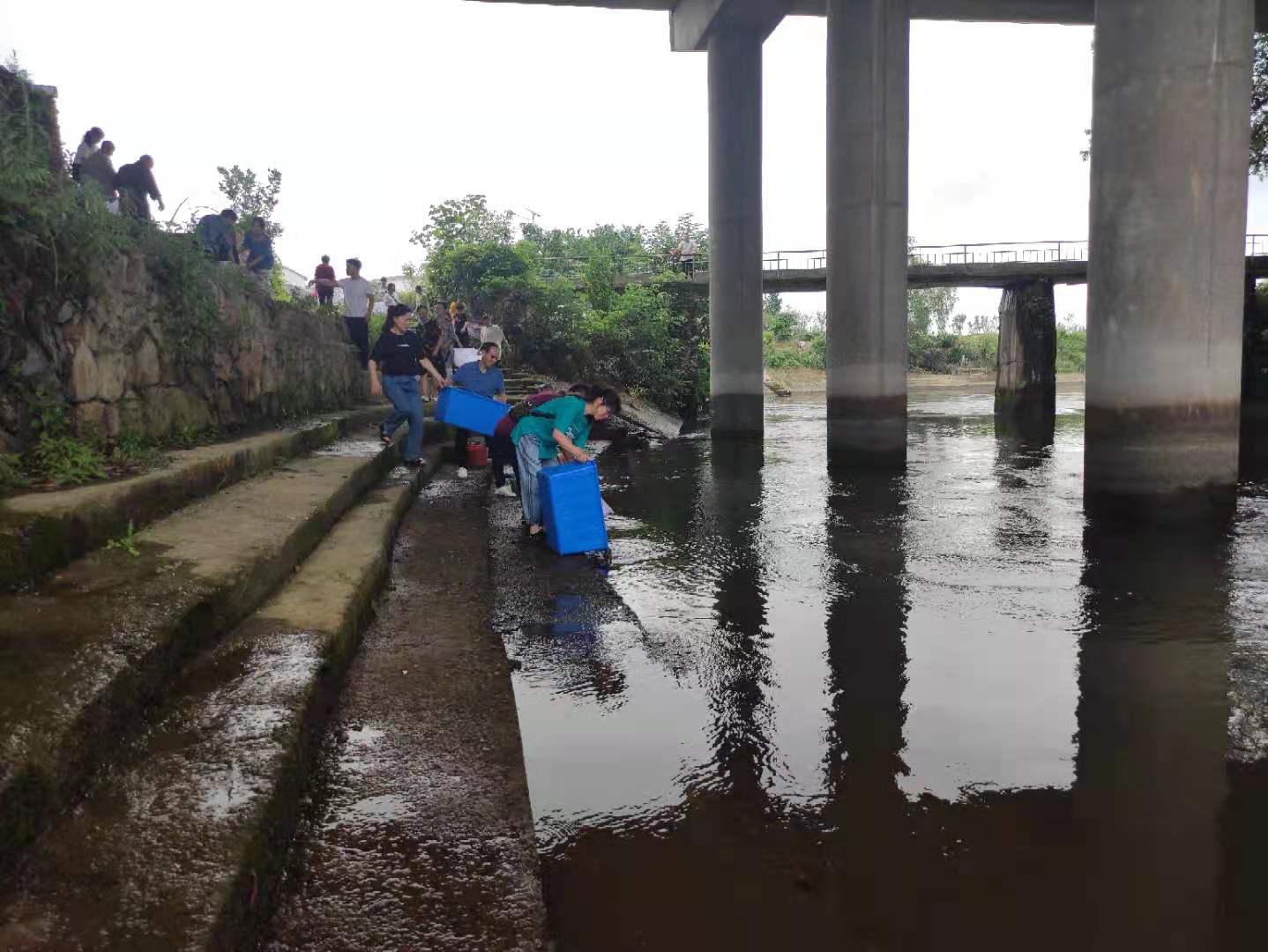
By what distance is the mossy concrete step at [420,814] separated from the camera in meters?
2.56

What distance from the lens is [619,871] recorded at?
3.07 metres

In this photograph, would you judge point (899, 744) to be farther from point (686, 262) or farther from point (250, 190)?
point (250, 190)

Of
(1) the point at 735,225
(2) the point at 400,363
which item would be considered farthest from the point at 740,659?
(1) the point at 735,225

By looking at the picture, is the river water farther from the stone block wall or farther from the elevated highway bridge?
the stone block wall

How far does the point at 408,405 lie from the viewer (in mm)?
10320

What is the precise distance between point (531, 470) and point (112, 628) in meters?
4.59

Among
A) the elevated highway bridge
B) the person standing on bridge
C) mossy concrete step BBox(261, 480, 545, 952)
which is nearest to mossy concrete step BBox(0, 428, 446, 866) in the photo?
mossy concrete step BBox(261, 480, 545, 952)

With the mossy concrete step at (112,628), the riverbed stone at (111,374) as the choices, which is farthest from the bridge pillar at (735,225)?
the mossy concrete step at (112,628)

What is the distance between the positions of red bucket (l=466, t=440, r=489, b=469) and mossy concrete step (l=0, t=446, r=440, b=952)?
8183 mm

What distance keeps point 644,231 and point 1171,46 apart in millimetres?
40446

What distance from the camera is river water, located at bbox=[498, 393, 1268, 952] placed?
2863 millimetres

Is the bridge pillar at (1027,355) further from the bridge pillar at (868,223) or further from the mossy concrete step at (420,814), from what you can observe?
the mossy concrete step at (420,814)

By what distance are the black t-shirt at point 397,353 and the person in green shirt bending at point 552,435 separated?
2.46 meters

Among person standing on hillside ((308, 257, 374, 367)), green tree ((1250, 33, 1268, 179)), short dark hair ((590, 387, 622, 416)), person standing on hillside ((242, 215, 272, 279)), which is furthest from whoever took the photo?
green tree ((1250, 33, 1268, 179))
